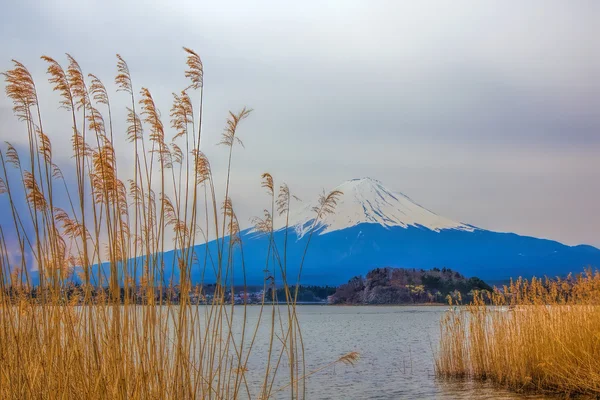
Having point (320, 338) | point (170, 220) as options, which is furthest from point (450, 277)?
point (170, 220)

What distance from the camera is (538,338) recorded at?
979 cm

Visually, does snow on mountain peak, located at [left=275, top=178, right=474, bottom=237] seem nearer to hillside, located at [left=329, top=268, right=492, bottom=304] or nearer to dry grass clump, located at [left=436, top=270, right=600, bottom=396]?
hillside, located at [left=329, top=268, right=492, bottom=304]

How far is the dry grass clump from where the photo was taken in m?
9.04

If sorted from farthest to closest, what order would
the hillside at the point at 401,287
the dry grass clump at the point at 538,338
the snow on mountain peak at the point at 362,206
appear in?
the snow on mountain peak at the point at 362,206
the hillside at the point at 401,287
the dry grass clump at the point at 538,338

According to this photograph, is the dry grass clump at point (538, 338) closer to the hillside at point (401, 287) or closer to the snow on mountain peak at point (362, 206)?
the hillside at point (401, 287)

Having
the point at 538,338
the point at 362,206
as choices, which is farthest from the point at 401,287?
the point at 538,338

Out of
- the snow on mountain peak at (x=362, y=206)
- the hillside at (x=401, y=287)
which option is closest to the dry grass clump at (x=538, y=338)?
the hillside at (x=401, y=287)

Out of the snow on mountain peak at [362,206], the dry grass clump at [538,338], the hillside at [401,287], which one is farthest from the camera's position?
the snow on mountain peak at [362,206]

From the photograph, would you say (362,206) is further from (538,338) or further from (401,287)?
(538,338)

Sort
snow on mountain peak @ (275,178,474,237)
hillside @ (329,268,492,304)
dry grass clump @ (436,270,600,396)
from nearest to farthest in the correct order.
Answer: dry grass clump @ (436,270,600,396) → hillside @ (329,268,492,304) → snow on mountain peak @ (275,178,474,237)

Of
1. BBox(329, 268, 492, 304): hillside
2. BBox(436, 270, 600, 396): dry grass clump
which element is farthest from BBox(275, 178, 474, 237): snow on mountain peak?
BBox(436, 270, 600, 396): dry grass clump

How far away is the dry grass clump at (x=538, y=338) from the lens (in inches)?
356

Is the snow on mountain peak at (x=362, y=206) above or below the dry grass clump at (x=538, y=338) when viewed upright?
above

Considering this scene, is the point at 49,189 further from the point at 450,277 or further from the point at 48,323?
the point at 450,277
